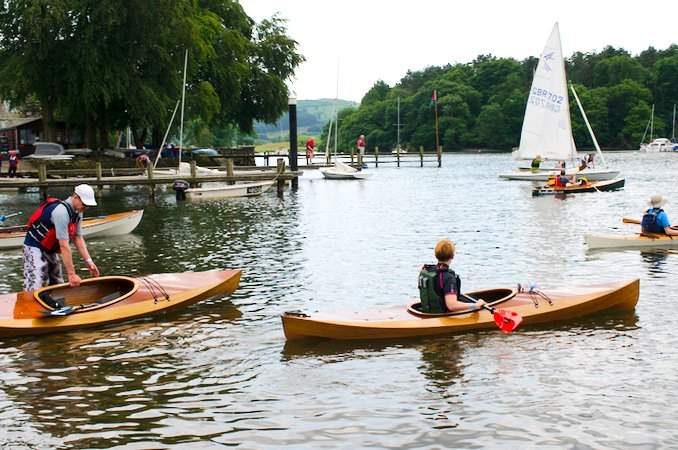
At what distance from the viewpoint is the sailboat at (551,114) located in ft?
147

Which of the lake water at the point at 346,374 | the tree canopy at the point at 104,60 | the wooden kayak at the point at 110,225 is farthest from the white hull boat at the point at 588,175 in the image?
the wooden kayak at the point at 110,225

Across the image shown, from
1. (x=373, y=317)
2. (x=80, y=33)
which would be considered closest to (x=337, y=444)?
(x=373, y=317)

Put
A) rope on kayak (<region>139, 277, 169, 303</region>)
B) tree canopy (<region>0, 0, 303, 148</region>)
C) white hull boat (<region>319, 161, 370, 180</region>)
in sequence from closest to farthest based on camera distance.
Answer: rope on kayak (<region>139, 277, 169, 303</region>) < tree canopy (<region>0, 0, 303, 148</region>) < white hull boat (<region>319, 161, 370, 180</region>)

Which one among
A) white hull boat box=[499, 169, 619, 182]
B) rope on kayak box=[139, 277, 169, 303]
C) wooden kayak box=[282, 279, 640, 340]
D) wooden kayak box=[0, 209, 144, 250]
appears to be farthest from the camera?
white hull boat box=[499, 169, 619, 182]

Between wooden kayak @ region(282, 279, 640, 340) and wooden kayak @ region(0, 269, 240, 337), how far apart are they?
245 centimetres

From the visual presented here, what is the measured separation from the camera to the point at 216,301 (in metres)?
13.6

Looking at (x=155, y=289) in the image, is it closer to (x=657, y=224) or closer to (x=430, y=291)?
(x=430, y=291)

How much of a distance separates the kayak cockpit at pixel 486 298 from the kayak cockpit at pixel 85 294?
13.8ft

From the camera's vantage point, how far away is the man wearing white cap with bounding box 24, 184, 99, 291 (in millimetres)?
10562

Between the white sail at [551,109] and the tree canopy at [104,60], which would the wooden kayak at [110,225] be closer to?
the tree canopy at [104,60]

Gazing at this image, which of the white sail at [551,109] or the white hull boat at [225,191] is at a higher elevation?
the white sail at [551,109]

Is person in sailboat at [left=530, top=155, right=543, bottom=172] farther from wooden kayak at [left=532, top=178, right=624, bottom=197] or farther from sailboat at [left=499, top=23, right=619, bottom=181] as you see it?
wooden kayak at [left=532, top=178, right=624, bottom=197]

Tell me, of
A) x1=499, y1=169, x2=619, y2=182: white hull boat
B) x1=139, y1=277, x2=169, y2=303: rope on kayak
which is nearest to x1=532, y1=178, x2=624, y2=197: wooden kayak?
x1=499, y1=169, x2=619, y2=182: white hull boat

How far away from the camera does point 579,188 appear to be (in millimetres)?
37000
